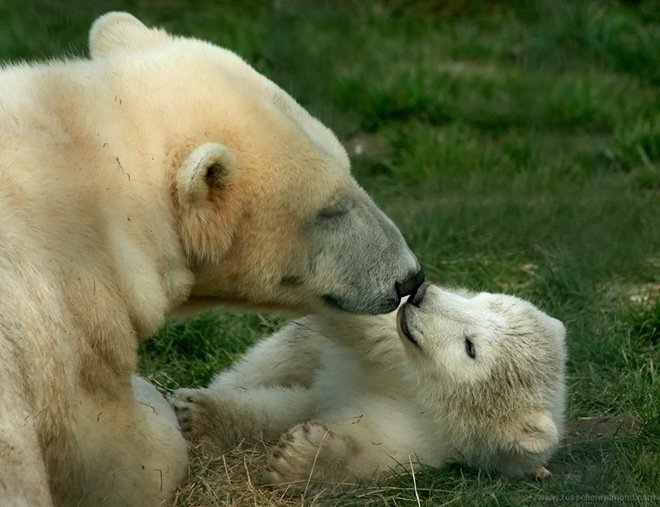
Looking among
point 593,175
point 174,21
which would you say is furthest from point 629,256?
point 174,21

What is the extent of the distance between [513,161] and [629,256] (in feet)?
11.2

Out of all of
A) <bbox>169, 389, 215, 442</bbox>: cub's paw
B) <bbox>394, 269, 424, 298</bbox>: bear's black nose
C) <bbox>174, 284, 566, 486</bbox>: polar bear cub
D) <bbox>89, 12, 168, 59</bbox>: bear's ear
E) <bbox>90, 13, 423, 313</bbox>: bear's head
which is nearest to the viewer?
<bbox>90, 13, 423, 313</bbox>: bear's head

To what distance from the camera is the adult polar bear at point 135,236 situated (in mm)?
2762

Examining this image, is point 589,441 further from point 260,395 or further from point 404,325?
point 260,395

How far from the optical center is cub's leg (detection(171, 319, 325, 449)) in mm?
3615

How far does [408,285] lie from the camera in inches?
125

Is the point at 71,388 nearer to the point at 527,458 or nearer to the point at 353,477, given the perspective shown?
the point at 353,477

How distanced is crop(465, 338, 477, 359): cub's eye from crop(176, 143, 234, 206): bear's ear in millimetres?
1012

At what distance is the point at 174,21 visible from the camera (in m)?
6.67

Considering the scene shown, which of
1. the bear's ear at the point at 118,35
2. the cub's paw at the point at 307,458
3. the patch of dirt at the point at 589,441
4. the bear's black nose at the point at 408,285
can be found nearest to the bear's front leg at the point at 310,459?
the cub's paw at the point at 307,458

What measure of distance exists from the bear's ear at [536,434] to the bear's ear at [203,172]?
46.3 inches

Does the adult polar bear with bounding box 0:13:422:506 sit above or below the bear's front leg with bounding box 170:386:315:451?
above

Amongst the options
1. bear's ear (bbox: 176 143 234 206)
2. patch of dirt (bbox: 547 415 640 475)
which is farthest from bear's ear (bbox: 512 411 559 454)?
bear's ear (bbox: 176 143 234 206)

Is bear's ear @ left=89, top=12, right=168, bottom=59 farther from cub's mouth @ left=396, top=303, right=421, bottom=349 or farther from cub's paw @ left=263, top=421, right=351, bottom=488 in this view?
cub's paw @ left=263, top=421, right=351, bottom=488
